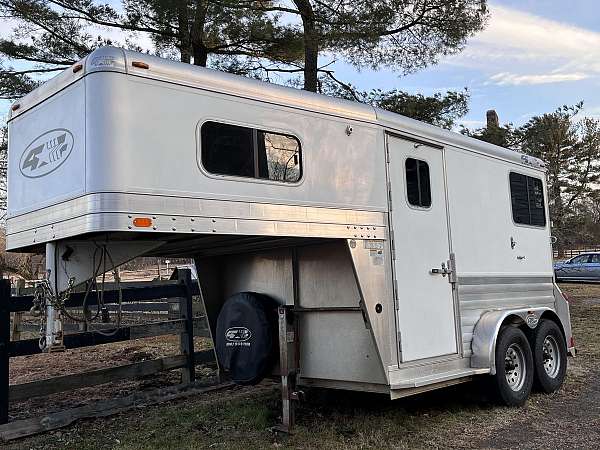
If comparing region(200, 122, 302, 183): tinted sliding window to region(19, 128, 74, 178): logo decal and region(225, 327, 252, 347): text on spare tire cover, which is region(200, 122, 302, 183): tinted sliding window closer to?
region(19, 128, 74, 178): logo decal

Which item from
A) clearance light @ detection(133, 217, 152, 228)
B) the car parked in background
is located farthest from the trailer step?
the car parked in background

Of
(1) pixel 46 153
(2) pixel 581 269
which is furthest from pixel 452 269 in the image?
(2) pixel 581 269

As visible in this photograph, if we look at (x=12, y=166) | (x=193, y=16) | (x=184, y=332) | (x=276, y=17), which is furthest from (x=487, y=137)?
(x=12, y=166)

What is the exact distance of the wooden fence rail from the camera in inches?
213

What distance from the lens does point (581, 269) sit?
24.2 m

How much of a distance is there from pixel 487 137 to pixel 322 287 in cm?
1081

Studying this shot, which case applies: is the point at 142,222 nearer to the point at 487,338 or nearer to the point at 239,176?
the point at 239,176

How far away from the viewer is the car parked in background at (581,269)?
2383 cm

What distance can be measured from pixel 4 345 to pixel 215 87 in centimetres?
301

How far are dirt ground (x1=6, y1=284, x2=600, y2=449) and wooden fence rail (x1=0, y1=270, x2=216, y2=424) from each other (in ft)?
1.57

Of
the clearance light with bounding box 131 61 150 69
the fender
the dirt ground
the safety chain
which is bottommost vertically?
the dirt ground

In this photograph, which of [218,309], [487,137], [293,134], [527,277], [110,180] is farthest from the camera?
[487,137]

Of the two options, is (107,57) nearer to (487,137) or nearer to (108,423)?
(108,423)

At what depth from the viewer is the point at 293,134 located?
470cm
